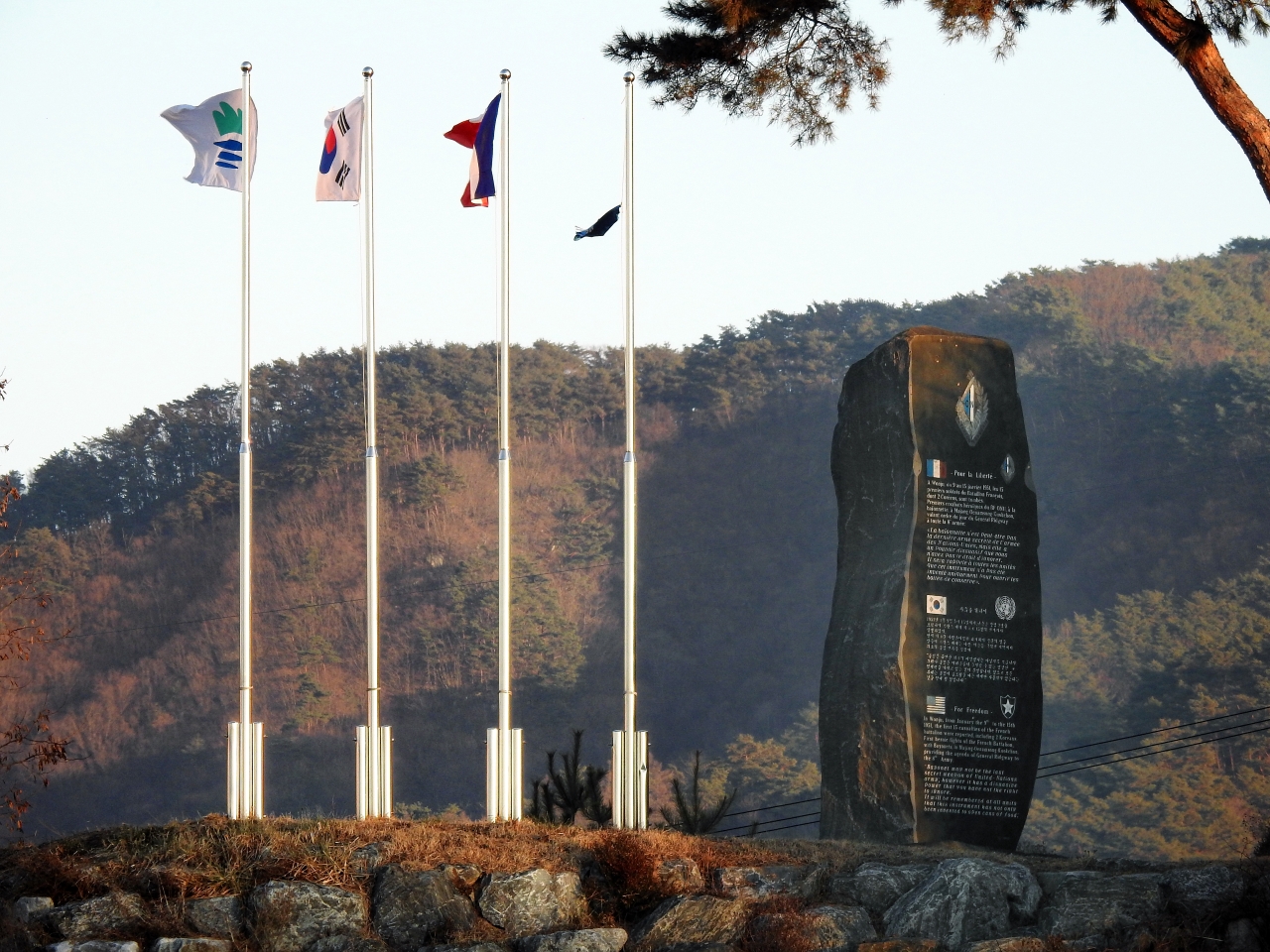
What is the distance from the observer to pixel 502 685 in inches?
483

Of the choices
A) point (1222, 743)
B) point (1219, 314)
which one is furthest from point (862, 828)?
point (1219, 314)

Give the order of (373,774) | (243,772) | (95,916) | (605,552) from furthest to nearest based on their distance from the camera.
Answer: (605,552), (373,774), (243,772), (95,916)

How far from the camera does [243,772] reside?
38.8ft

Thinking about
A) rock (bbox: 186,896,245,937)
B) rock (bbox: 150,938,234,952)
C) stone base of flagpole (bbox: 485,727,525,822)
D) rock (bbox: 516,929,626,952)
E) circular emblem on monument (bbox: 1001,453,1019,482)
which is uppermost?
circular emblem on monument (bbox: 1001,453,1019,482)

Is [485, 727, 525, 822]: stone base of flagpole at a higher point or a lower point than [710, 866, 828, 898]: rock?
higher

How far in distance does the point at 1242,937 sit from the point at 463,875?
15.4 ft

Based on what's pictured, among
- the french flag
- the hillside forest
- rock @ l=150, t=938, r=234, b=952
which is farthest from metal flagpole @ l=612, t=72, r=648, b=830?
the hillside forest

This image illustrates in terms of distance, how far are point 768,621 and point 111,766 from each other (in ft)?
61.0

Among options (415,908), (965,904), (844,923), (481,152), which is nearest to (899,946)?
(844,923)

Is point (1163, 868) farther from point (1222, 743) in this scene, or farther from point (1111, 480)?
point (1111, 480)

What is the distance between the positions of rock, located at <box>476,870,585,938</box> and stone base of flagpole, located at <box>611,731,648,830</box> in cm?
198

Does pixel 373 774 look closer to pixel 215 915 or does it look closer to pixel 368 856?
pixel 368 856

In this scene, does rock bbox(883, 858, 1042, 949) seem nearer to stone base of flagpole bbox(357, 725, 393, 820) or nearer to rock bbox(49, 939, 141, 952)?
stone base of flagpole bbox(357, 725, 393, 820)

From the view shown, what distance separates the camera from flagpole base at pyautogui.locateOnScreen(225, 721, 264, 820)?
11.8m
